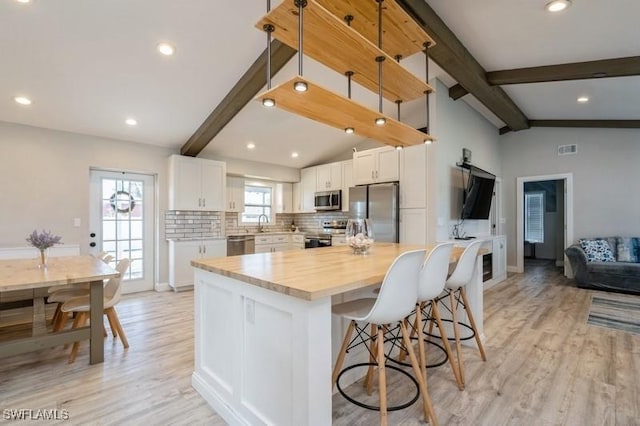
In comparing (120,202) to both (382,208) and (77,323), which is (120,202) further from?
(382,208)

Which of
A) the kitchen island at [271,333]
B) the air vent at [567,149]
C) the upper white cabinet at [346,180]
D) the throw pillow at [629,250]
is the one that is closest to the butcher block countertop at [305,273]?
the kitchen island at [271,333]

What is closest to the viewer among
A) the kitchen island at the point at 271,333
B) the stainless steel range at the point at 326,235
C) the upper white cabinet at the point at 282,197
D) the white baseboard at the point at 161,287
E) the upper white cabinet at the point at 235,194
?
the kitchen island at the point at 271,333

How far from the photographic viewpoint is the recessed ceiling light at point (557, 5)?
97.9 inches

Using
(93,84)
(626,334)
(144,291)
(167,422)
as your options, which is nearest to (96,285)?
(167,422)

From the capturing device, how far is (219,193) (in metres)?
5.48

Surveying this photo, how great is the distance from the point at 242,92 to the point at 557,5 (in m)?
3.04

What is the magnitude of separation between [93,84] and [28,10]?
986 mm

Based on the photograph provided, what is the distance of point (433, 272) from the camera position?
1946 millimetres

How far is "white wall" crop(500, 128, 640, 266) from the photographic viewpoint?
18.0ft

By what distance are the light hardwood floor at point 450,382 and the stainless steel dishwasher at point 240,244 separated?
2.11 m

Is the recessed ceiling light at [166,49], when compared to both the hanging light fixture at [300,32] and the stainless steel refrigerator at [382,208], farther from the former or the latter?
the stainless steel refrigerator at [382,208]

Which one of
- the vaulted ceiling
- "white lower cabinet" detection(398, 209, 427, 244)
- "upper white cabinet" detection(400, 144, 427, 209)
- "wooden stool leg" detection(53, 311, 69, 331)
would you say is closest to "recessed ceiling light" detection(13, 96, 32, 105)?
the vaulted ceiling

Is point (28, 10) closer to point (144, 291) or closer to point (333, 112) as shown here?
point (333, 112)

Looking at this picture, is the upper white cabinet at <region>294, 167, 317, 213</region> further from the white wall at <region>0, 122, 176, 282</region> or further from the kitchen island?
the kitchen island
